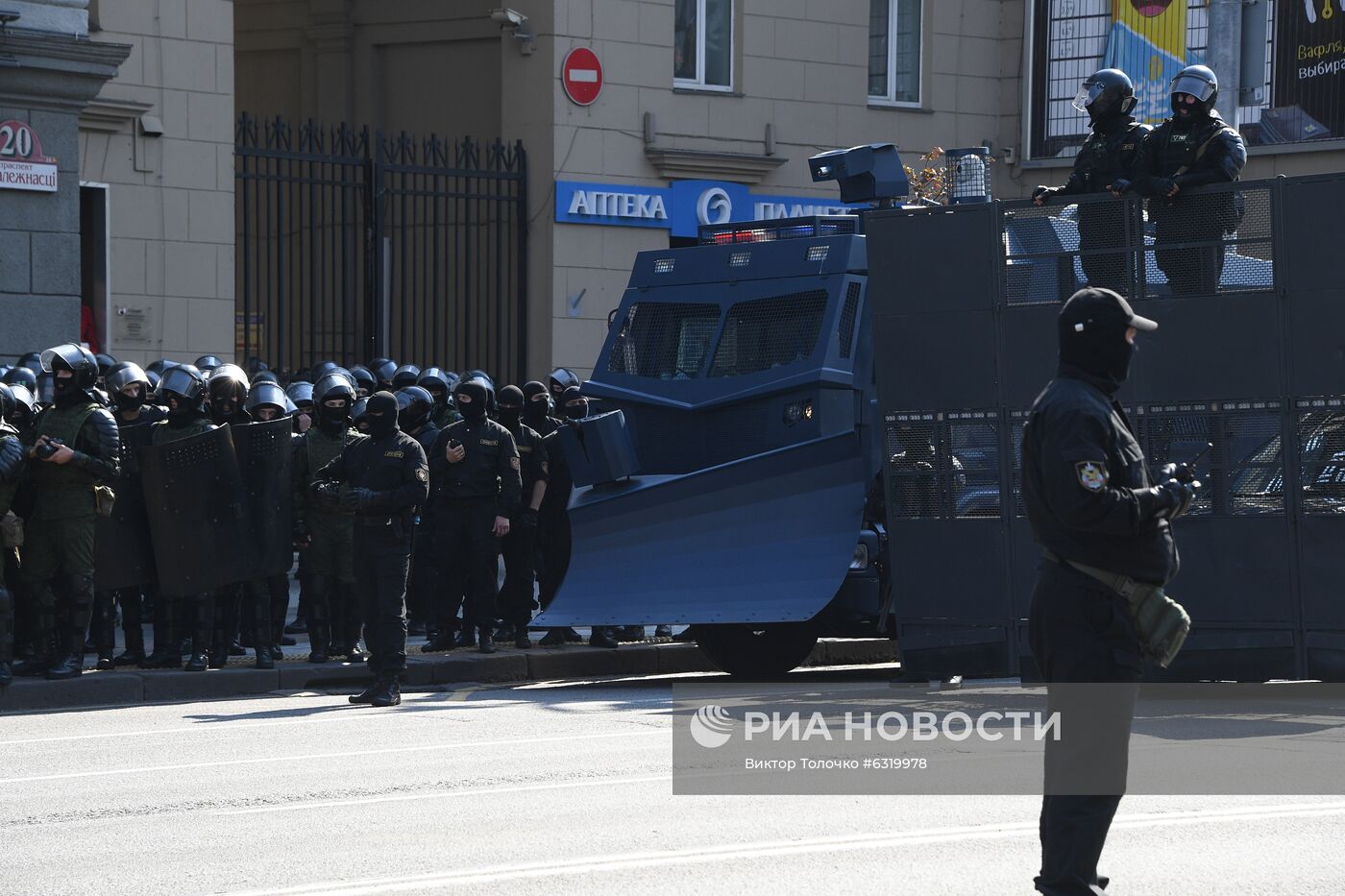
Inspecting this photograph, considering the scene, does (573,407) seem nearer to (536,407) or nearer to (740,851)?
(536,407)

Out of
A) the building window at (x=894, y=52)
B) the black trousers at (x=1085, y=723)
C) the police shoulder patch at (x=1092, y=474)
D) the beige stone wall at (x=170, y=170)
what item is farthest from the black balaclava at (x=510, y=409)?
the building window at (x=894, y=52)

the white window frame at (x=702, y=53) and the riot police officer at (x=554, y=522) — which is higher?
the white window frame at (x=702, y=53)

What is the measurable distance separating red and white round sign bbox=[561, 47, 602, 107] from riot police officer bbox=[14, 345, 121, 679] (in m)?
11.6

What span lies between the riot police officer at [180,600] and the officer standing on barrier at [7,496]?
1.08m

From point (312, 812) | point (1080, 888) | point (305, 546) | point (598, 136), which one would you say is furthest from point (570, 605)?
point (598, 136)

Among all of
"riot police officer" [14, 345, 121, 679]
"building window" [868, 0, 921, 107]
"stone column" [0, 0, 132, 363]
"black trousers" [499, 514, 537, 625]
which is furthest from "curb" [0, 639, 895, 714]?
"building window" [868, 0, 921, 107]

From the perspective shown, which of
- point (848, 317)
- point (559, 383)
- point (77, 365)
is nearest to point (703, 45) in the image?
point (559, 383)

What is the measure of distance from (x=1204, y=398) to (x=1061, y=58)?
15791mm

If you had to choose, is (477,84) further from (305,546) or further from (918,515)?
(918,515)

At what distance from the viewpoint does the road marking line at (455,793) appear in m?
8.25

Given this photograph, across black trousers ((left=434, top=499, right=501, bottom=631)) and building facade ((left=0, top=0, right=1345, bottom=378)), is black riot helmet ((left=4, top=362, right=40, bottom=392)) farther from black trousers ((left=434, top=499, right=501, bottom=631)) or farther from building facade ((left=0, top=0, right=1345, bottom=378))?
building facade ((left=0, top=0, right=1345, bottom=378))

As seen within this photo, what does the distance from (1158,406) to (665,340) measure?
394 cm

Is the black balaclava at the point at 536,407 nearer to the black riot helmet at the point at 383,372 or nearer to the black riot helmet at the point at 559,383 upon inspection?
the black riot helmet at the point at 559,383

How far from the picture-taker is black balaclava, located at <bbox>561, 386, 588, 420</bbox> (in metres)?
16.8
